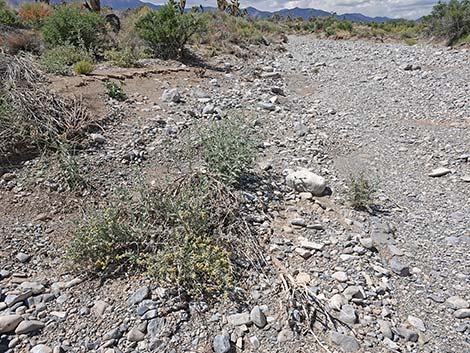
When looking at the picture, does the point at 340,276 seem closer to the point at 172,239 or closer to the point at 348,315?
the point at 348,315

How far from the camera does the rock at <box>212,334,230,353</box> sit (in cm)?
235

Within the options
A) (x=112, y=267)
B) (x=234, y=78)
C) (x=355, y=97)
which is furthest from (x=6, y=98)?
(x=355, y=97)

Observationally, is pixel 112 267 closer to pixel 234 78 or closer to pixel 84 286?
pixel 84 286

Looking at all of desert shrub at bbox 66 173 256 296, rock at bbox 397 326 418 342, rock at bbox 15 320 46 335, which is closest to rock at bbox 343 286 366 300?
rock at bbox 397 326 418 342

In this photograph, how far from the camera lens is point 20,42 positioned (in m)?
7.96

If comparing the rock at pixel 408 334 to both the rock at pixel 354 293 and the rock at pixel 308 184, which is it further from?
the rock at pixel 308 184

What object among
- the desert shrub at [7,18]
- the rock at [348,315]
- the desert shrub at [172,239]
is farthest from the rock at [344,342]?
the desert shrub at [7,18]

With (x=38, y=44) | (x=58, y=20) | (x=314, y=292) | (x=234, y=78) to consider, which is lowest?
(x=314, y=292)

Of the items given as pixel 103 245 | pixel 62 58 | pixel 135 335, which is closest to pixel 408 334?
pixel 135 335

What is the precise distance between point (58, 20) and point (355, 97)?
7297 millimetres

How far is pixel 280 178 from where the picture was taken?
4.54m

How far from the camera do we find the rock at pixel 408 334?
2512 mm

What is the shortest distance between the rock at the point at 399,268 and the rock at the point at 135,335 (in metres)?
2.20

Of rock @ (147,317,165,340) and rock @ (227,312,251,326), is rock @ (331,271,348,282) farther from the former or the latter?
rock @ (147,317,165,340)
